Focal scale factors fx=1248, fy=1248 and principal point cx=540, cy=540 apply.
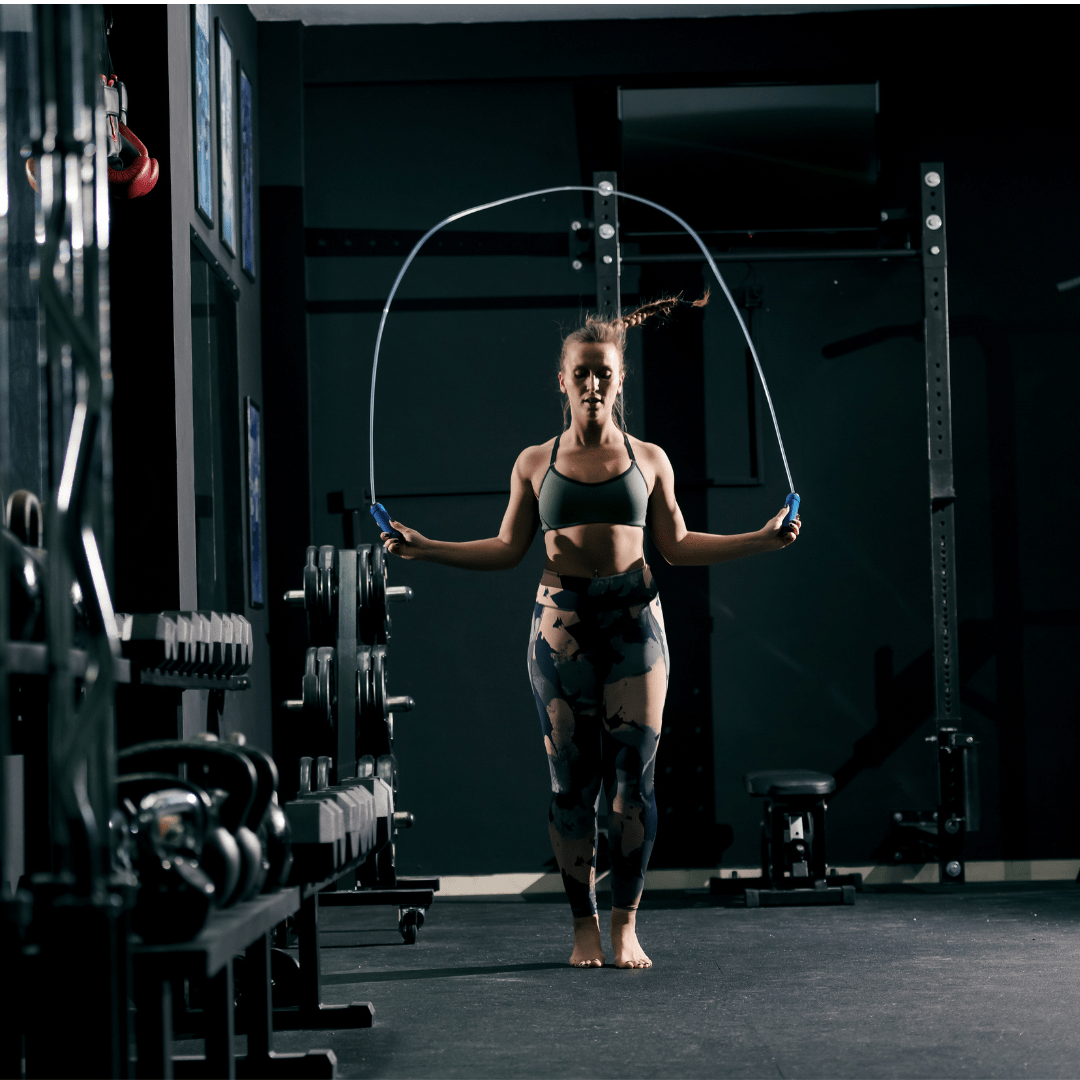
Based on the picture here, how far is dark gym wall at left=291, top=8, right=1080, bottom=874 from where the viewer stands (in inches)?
192

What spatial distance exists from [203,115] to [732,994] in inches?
115

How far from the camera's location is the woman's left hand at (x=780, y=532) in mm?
2939

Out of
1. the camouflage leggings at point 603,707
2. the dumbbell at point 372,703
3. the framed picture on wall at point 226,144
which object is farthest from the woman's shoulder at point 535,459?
the framed picture on wall at point 226,144

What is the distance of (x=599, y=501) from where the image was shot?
318 centimetres

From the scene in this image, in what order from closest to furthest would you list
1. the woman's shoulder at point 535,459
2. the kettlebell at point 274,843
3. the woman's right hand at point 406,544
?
the kettlebell at point 274,843 < the woman's right hand at point 406,544 < the woman's shoulder at point 535,459

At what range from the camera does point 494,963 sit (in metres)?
3.34

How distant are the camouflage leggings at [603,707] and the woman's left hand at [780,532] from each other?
0.35 metres

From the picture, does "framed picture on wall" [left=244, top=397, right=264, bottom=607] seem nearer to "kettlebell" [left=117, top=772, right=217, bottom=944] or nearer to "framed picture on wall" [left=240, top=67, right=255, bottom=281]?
"framed picture on wall" [left=240, top=67, right=255, bottom=281]

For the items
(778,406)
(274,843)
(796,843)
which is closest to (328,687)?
(796,843)

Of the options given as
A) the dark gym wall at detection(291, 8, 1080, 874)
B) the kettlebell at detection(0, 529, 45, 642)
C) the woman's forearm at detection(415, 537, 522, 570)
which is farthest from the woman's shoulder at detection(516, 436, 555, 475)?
the kettlebell at detection(0, 529, 45, 642)

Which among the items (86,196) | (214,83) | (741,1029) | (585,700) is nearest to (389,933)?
(585,700)

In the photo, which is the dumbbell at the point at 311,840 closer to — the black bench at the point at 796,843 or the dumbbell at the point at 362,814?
the dumbbell at the point at 362,814

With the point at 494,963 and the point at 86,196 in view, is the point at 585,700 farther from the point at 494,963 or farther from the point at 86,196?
the point at 86,196

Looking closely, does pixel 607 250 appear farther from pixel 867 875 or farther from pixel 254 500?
pixel 867 875
